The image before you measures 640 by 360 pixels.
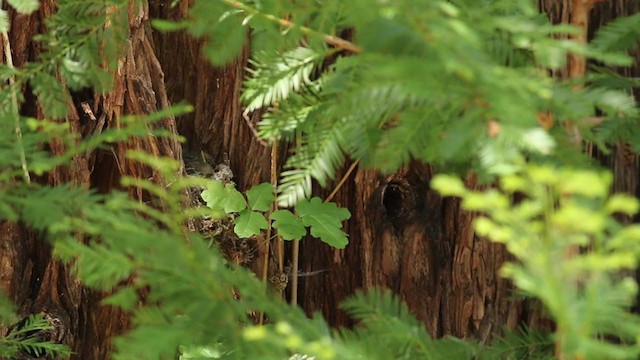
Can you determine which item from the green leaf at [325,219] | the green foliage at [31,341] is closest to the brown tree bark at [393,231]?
the green leaf at [325,219]

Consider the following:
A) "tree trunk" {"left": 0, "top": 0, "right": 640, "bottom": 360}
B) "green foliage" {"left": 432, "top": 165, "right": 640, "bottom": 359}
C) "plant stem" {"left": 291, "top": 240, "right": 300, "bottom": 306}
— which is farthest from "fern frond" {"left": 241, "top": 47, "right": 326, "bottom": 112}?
"plant stem" {"left": 291, "top": 240, "right": 300, "bottom": 306}

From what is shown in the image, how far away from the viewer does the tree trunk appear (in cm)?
239

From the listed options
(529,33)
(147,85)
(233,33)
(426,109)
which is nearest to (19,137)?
(233,33)

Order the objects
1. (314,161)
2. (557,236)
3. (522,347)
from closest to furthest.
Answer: (557,236), (314,161), (522,347)

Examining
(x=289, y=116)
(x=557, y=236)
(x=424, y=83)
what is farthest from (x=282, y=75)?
(x=557, y=236)

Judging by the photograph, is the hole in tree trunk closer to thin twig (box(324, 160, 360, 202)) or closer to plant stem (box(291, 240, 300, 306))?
thin twig (box(324, 160, 360, 202))

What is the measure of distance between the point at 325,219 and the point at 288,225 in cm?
12

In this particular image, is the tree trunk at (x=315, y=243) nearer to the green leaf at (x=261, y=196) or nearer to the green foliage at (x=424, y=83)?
the green leaf at (x=261, y=196)

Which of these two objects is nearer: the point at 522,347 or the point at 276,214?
the point at 522,347

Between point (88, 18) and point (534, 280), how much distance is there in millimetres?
973

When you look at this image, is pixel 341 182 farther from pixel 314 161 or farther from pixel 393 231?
pixel 314 161

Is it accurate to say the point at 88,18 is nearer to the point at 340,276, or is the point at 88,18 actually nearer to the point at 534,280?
the point at 534,280

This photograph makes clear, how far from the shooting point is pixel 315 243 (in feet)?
8.84

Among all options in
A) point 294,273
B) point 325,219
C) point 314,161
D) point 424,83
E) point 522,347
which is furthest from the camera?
point 294,273
